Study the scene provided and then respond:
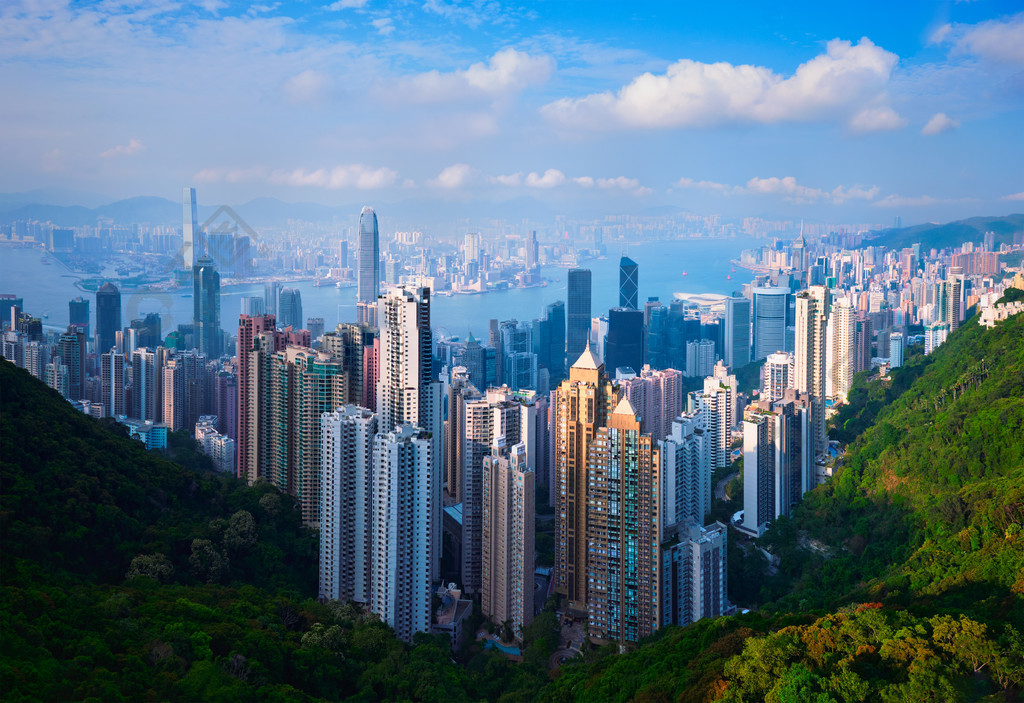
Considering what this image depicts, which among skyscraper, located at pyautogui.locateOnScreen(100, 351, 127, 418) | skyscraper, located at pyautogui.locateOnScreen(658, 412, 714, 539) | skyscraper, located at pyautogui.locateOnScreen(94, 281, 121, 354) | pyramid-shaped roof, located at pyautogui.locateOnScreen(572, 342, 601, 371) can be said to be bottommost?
skyscraper, located at pyautogui.locateOnScreen(658, 412, 714, 539)

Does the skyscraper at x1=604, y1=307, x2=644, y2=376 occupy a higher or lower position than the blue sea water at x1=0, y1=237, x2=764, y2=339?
lower

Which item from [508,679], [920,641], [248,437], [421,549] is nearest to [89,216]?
[248,437]

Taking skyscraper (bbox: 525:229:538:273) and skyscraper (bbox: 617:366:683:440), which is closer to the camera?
skyscraper (bbox: 617:366:683:440)

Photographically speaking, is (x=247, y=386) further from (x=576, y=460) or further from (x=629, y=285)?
(x=629, y=285)

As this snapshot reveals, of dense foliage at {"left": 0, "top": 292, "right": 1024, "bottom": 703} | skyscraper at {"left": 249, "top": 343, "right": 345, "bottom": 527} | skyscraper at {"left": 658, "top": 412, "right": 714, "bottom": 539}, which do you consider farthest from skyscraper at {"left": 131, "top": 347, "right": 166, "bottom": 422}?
skyscraper at {"left": 658, "top": 412, "right": 714, "bottom": 539}

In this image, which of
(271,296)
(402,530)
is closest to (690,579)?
(402,530)

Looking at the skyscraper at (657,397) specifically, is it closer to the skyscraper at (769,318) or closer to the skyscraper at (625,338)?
the skyscraper at (625,338)

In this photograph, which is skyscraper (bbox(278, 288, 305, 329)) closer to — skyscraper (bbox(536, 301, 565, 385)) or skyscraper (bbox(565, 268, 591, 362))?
skyscraper (bbox(536, 301, 565, 385))
